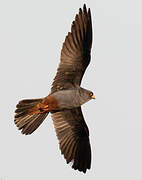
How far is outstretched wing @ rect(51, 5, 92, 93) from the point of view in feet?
35.8

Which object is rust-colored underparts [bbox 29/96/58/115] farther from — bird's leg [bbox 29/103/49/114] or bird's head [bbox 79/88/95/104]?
bird's head [bbox 79/88/95/104]

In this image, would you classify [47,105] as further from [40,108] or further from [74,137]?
[74,137]

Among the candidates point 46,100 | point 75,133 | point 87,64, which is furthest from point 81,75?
point 75,133

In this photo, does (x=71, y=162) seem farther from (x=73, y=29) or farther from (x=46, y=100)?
(x=73, y=29)

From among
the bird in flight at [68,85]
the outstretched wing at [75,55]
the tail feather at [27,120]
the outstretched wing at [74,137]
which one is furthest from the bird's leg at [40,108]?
the outstretched wing at [74,137]

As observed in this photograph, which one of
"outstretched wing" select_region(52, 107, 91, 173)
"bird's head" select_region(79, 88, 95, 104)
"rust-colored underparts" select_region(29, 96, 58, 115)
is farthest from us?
"outstretched wing" select_region(52, 107, 91, 173)

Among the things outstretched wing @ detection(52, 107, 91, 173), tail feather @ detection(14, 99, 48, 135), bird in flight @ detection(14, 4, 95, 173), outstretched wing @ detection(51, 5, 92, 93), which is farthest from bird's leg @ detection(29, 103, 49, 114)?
outstretched wing @ detection(52, 107, 91, 173)

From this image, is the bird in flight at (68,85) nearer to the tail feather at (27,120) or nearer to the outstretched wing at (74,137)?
the tail feather at (27,120)

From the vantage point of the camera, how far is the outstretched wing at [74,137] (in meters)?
11.7

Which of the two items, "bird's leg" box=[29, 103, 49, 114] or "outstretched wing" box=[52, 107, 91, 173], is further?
"outstretched wing" box=[52, 107, 91, 173]

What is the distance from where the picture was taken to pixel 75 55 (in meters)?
11.0

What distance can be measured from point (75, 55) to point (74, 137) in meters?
2.29

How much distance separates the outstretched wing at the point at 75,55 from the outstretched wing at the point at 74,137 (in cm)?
95

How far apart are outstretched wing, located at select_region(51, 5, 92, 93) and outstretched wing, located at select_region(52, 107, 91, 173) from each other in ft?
3.13
